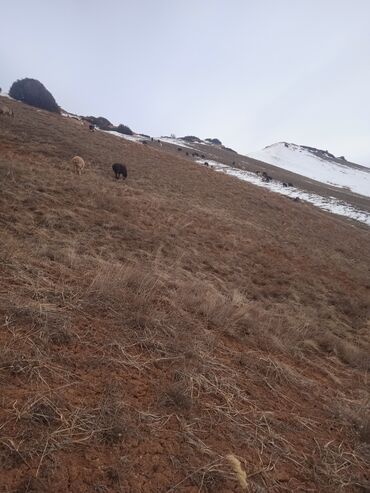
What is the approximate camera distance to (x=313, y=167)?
74125 millimetres

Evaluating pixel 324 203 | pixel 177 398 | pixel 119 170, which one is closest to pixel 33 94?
pixel 119 170

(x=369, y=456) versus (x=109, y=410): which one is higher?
(x=109, y=410)

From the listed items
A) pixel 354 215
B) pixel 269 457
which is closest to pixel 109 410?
pixel 269 457

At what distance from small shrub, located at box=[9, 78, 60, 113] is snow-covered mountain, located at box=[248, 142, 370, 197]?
4409 cm

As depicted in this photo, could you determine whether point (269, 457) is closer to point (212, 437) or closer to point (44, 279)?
point (212, 437)

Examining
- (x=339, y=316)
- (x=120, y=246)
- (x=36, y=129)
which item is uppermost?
(x=36, y=129)

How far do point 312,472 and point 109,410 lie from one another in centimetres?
160

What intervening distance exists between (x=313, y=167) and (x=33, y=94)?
2279 inches

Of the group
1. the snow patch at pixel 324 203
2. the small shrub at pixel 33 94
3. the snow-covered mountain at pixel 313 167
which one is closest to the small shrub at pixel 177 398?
the snow patch at pixel 324 203

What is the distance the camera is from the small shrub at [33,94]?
132 feet

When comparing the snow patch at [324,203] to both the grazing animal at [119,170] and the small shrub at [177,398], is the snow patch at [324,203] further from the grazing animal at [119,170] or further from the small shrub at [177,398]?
the small shrub at [177,398]

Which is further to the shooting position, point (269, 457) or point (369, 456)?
point (369, 456)

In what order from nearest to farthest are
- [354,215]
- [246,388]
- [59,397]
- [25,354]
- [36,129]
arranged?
[59,397] < [25,354] < [246,388] < [36,129] < [354,215]

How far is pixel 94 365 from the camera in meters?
2.89
